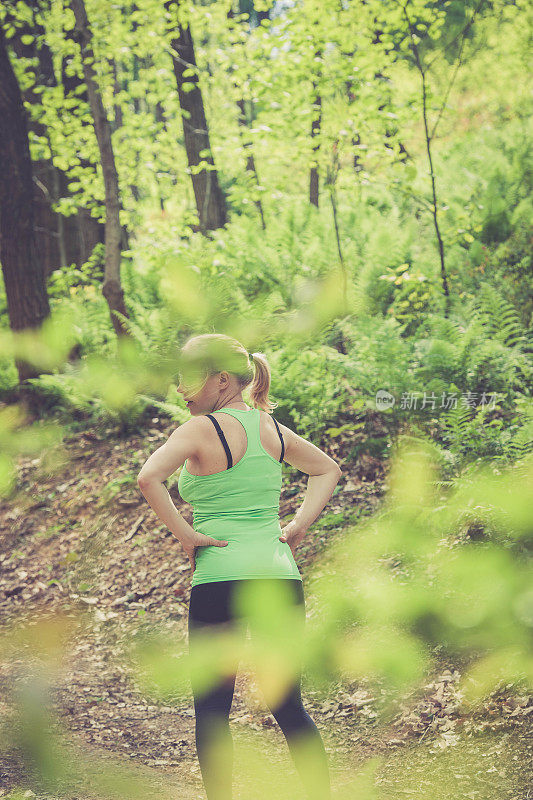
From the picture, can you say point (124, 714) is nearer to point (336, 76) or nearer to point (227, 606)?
point (227, 606)

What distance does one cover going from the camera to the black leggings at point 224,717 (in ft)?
7.62

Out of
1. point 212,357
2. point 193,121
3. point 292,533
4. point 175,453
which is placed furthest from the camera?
point 193,121

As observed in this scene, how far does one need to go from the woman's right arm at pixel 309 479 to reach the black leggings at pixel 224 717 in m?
0.26

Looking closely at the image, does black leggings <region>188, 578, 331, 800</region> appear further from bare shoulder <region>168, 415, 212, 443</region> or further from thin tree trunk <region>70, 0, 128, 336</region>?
thin tree trunk <region>70, 0, 128, 336</region>

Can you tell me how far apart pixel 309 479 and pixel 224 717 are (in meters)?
A: 0.89

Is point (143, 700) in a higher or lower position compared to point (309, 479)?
lower

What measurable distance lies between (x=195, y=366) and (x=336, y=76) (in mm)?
5438

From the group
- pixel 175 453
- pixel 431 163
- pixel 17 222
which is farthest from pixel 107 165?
pixel 175 453

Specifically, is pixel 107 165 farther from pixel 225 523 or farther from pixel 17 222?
pixel 225 523

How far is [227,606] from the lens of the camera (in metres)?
2.35

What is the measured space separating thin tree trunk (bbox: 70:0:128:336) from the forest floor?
2346 millimetres

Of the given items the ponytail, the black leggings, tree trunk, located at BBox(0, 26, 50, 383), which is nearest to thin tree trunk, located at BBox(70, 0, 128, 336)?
tree trunk, located at BBox(0, 26, 50, 383)

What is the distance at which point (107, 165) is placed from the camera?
798 centimetres

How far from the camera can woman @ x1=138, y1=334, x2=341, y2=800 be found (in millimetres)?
2344
